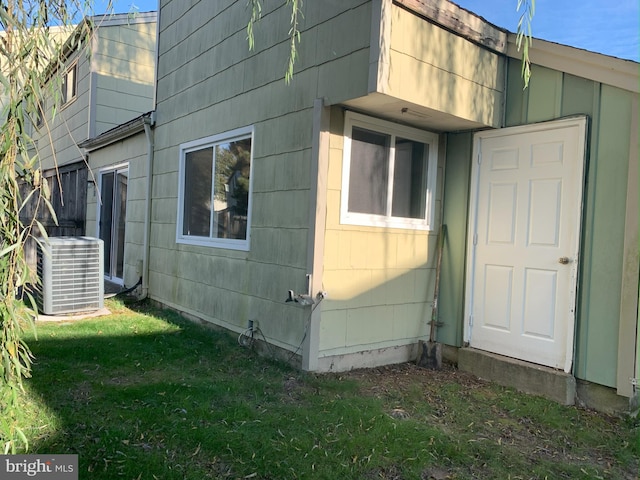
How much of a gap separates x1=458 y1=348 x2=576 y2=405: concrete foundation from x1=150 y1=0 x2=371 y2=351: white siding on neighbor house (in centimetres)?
171

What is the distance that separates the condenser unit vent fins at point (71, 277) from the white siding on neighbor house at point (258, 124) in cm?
98

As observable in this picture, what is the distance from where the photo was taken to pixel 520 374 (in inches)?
165

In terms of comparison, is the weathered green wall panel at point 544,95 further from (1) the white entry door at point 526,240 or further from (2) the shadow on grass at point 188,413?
(2) the shadow on grass at point 188,413

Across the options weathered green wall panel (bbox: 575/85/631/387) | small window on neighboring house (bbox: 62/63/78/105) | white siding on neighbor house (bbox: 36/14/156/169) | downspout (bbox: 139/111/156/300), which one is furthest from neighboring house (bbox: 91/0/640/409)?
small window on neighboring house (bbox: 62/63/78/105)

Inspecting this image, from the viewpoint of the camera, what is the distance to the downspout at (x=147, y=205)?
7203mm

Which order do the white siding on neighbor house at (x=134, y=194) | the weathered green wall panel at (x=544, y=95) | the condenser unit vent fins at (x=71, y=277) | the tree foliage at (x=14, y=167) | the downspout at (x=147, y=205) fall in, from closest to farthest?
the tree foliage at (x=14, y=167)
the weathered green wall panel at (x=544, y=95)
the condenser unit vent fins at (x=71, y=277)
the downspout at (x=147, y=205)
the white siding on neighbor house at (x=134, y=194)

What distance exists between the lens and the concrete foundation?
390 cm

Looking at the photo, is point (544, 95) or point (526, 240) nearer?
point (544, 95)

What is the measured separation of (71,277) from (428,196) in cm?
446

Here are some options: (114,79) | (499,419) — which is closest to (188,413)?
(499,419)

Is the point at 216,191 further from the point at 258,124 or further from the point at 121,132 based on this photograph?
the point at 121,132

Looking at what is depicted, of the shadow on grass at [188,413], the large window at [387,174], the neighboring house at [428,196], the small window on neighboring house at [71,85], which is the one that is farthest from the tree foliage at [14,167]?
the small window on neighboring house at [71,85]

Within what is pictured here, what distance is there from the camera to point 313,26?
4.35m

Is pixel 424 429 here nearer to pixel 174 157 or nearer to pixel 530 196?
pixel 530 196
